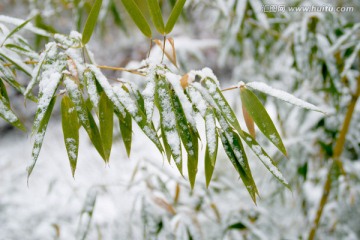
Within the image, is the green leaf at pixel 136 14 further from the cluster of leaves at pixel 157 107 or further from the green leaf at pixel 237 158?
the green leaf at pixel 237 158

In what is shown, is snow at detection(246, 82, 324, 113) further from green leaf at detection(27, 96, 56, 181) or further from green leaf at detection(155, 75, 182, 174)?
green leaf at detection(27, 96, 56, 181)

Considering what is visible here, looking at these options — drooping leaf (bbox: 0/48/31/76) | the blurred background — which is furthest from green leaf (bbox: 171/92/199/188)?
drooping leaf (bbox: 0/48/31/76)

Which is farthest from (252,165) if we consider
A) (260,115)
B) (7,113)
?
(7,113)

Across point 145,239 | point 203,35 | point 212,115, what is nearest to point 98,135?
point 212,115

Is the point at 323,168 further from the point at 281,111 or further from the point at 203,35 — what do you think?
the point at 203,35

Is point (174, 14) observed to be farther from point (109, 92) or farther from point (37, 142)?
point (37, 142)

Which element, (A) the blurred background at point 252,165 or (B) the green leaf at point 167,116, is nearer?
(B) the green leaf at point 167,116

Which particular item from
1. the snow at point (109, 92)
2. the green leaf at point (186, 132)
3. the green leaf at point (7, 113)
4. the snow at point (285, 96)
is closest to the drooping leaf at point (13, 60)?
the green leaf at point (7, 113)
